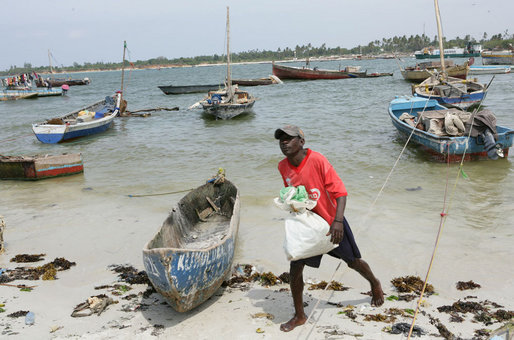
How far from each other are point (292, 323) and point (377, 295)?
37.5 inches

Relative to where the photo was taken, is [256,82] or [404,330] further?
[256,82]

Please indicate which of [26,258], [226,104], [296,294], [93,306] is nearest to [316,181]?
[296,294]

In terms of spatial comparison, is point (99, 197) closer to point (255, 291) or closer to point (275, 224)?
point (275, 224)

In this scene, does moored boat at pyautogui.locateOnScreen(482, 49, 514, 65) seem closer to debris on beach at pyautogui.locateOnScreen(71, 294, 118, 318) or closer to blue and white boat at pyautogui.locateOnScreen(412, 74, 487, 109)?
blue and white boat at pyautogui.locateOnScreen(412, 74, 487, 109)

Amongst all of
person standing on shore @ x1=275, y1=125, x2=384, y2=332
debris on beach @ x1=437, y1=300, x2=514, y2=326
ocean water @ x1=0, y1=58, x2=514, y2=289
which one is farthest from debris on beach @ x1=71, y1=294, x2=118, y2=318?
debris on beach @ x1=437, y1=300, x2=514, y2=326

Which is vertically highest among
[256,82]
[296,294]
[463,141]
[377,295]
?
[256,82]

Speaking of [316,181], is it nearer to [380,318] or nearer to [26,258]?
[380,318]

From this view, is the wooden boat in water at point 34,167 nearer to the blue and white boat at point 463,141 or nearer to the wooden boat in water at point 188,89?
the blue and white boat at point 463,141

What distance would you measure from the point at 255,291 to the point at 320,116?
17.7 meters

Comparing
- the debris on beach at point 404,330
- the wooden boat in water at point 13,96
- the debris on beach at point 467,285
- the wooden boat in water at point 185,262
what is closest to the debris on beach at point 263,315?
the wooden boat in water at point 185,262

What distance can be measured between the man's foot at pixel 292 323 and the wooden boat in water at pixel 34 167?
898cm

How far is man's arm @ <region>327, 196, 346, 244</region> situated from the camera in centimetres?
335

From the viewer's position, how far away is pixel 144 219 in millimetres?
7520

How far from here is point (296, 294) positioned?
12.1 feet
